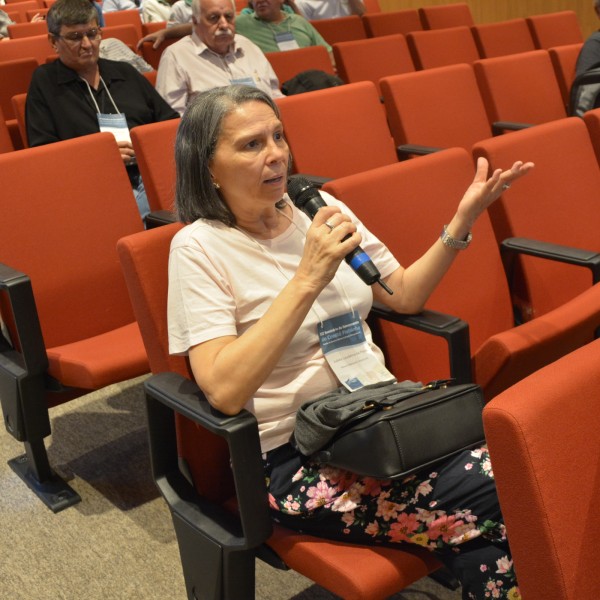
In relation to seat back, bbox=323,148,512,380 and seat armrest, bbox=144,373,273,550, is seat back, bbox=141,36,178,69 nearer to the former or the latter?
seat back, bbox=323,148,512,380

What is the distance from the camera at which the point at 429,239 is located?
1.59 meters

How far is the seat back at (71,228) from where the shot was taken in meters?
1.73

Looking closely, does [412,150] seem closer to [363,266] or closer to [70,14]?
[70,14]

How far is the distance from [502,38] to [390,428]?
135 inches

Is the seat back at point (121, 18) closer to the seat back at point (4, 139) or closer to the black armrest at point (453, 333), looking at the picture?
the seat back at point (4, 139)

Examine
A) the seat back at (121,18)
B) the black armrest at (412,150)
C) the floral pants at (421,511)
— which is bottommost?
the floral pants at (421,511)

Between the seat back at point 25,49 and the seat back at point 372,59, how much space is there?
1329 millimetres

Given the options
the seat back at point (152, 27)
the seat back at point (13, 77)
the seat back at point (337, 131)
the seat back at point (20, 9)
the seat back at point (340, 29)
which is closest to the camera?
the seat back at point (337, 131)

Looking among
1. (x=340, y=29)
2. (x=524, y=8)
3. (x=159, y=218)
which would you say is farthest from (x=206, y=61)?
(x=524, y=8)

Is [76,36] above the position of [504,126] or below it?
above

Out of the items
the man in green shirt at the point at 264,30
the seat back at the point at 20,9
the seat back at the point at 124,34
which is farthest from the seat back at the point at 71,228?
the seat back at the point at 20,9

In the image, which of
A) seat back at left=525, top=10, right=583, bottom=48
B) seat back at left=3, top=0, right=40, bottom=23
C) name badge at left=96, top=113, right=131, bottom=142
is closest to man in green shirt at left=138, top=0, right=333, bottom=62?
seat back at left=525, top=10, right=583, bottom=48

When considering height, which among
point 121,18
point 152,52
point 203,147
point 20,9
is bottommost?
point 203,147

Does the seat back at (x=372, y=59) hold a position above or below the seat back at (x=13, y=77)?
below
